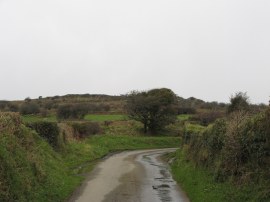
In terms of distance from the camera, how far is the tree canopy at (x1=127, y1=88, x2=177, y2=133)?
250ft

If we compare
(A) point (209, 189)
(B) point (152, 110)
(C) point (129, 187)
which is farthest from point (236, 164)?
(B) point (152, 110)

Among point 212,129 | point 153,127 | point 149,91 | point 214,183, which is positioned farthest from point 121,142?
point 214,183

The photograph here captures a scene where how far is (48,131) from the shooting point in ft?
124

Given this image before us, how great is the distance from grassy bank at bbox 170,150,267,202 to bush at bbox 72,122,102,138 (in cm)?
3338

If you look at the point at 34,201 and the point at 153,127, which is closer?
the point at 34,201

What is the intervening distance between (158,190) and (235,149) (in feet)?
18.0

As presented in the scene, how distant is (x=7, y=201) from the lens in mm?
14656

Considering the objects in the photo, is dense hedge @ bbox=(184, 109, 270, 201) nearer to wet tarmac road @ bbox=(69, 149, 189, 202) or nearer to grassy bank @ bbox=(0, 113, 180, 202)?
wet tarmac road @ bbox=(69, 149, 189, 202)

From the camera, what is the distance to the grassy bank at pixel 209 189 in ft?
54.0

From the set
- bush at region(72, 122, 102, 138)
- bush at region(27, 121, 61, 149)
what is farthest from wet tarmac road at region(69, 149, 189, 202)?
bush at region(72, 122, 102, 138)

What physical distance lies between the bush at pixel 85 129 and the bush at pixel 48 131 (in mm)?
19855

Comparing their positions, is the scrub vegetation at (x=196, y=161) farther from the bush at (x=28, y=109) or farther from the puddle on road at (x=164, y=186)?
the bush at (x=28, y=109)

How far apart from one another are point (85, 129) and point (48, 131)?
87.6 feet

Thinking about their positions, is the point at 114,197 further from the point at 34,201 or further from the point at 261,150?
the point at 261,150
